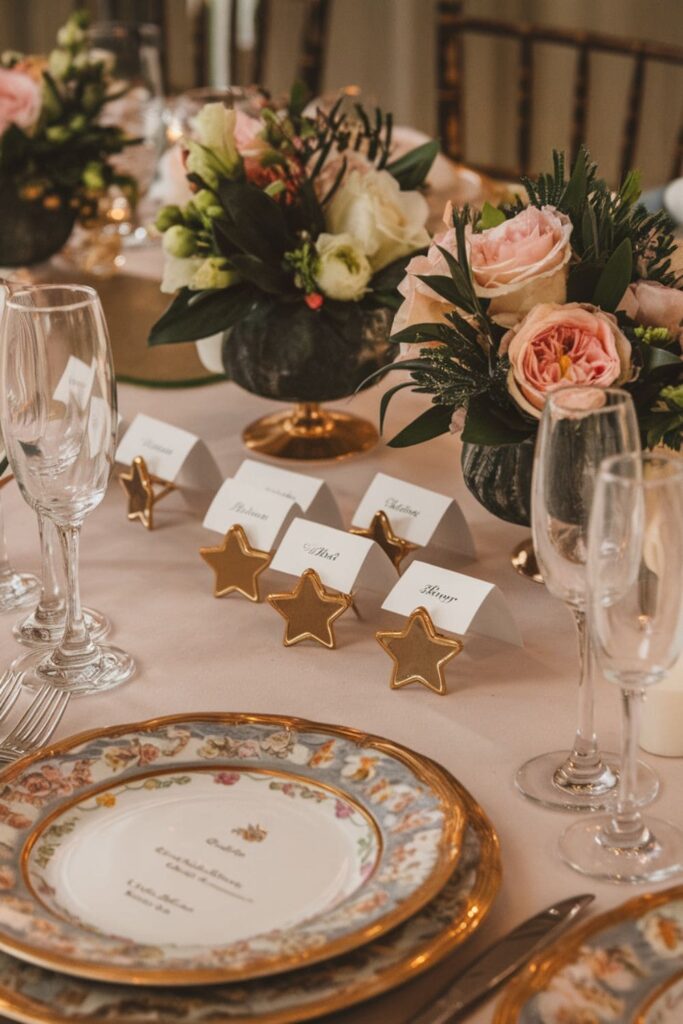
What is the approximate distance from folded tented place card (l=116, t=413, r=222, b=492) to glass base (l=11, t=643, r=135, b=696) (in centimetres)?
31

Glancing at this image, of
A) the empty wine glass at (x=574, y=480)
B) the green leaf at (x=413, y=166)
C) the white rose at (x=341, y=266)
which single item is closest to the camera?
the empty wine glass at (x=574, y=480)

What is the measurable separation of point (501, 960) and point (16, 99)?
156 cm

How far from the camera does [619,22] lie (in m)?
3.74

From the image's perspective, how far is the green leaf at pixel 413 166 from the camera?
4.82ft

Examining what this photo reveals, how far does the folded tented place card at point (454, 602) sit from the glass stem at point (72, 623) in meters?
0.24

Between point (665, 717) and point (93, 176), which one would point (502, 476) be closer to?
point (665, 717)

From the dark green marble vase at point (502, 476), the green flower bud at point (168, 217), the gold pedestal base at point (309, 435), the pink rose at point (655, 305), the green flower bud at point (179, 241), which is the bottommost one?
the gold pedestal base at point (309, 435)

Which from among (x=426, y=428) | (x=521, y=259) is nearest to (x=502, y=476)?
(x=426, y=428)

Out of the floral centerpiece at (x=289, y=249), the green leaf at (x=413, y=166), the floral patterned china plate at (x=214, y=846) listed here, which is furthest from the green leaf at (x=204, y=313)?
the floral patterned china plate at (x=214, y=846)

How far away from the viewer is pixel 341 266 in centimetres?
135

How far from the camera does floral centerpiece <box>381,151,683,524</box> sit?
1.03m

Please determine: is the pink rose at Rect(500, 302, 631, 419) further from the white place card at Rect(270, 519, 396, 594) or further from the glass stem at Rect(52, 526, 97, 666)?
the glass stem at Rect(52, 526, 97, 666)

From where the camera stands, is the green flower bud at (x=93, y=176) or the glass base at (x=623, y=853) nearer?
the glass base at (x=623, y=853)

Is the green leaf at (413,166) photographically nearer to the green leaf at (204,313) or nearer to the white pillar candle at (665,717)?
the green leaf at (204,313)
